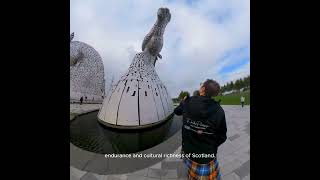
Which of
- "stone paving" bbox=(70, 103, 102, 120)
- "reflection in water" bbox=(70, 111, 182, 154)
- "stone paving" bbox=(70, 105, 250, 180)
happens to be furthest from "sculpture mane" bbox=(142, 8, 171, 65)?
"stone paving" bbox=(70, 105, 250, 180)

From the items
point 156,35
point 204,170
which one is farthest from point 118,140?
point 156,35

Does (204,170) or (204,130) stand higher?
(204,130)

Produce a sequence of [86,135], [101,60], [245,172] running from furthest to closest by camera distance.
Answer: [101,60], [86,135], [245,172]

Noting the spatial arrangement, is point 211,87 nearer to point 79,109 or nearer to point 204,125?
point 204,125

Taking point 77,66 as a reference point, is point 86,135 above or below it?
below

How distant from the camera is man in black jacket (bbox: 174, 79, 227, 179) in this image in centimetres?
211

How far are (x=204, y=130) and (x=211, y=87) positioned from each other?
0.59 m

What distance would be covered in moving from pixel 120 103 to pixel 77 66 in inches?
1166

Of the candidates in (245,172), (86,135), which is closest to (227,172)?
(245,172)

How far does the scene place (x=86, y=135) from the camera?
28.0 feet

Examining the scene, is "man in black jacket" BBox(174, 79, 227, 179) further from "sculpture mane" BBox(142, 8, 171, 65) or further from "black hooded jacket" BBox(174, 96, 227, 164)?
"sculpture mane" BBox(142, 8, 171, 65)

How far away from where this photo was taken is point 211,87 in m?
2.19
